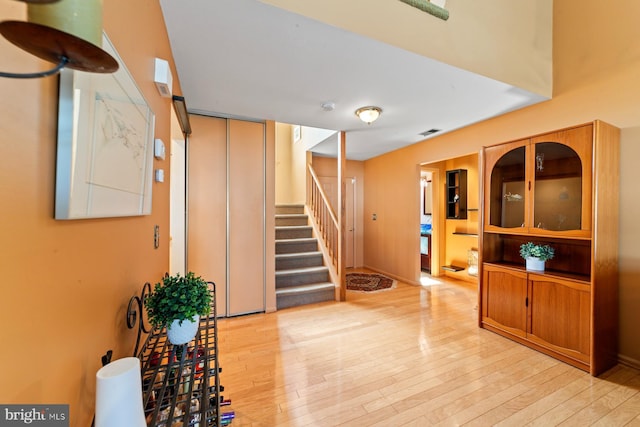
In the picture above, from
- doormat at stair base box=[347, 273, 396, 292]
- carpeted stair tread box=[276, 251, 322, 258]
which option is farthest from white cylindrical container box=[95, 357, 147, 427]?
doormat at stair base box=[347, 273, 396, 292]

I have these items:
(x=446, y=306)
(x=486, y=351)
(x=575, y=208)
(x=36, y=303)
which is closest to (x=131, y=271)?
(x=36, y=303)

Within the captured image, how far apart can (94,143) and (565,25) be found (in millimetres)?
4088

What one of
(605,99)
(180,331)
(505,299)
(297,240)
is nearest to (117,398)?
(180,331)

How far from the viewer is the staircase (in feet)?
12.2

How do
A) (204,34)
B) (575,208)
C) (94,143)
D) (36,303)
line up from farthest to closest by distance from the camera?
(575,208) < (204,34) < (94,143) < (36,303)

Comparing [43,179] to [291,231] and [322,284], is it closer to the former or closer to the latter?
[322,284]

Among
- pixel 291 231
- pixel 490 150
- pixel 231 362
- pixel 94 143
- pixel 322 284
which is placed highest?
pixel 490 150

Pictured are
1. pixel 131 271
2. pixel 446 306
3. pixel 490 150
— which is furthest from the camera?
pixel 446 306

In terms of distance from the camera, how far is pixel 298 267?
420cm

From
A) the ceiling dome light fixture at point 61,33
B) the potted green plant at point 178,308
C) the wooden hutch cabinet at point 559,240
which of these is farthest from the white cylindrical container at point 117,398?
the wooden hutch cabinet at point 559,240

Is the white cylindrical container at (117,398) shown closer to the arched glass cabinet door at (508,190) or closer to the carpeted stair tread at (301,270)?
the carpeted stair tread at (301,270)

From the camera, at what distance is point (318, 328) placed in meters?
3.00

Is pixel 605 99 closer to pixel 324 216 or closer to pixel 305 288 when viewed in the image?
pixel 324 216

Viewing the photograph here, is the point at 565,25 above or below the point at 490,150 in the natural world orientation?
above
